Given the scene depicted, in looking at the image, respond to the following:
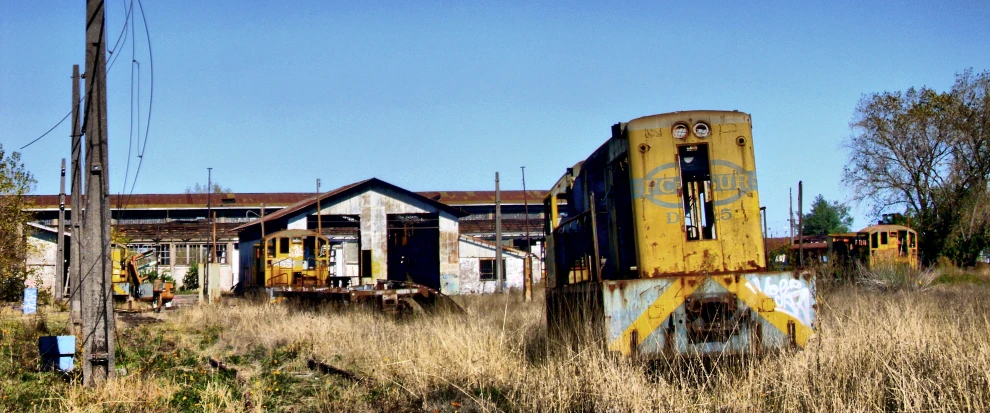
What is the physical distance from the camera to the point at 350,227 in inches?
2015

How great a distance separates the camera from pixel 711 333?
26.1 ft

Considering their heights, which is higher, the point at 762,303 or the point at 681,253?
the point at 681,253

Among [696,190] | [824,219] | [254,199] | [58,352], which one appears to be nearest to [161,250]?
[254,199]

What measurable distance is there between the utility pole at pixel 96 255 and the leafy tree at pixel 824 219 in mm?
105910

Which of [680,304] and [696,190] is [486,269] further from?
[680,304]

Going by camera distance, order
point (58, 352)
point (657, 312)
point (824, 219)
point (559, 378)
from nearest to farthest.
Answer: point (559, 378) < point (657, 312) < point (58, 352) < point (824, 219)

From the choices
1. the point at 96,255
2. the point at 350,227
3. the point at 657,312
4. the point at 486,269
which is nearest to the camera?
the point at 657,312

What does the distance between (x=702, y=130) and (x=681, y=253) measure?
129cm

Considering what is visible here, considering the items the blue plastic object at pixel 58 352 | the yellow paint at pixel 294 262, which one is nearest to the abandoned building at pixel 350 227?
the yellow paint at pixel 294 262

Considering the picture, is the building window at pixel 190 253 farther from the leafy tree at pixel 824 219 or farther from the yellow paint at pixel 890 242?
the leafy tree at pixel 824 219

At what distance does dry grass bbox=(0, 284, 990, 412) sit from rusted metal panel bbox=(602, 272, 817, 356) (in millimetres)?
214

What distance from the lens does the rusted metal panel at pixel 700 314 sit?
789 centimetres

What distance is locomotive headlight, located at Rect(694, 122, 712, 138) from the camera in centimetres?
881

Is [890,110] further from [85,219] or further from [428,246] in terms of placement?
[85,219]
